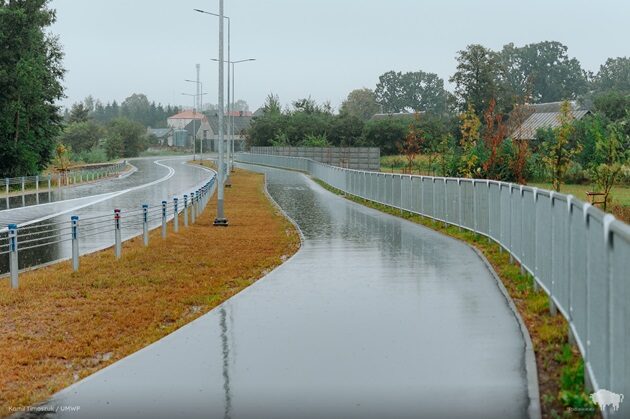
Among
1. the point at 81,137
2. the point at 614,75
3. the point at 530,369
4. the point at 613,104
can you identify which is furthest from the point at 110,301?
the point at 614,75

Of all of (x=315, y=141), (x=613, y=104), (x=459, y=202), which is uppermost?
(x=613, y=104)

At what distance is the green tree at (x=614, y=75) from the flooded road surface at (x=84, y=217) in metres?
106

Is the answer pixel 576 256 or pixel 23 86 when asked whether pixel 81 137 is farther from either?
pixel 576 256

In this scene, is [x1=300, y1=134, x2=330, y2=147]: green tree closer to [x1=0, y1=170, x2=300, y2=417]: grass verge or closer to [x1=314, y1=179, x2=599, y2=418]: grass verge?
[x1=0, y1=170, x2=300, y2=417]: grass verge

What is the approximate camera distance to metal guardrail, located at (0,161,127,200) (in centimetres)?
4769

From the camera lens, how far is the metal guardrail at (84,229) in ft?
Answer: 48.1

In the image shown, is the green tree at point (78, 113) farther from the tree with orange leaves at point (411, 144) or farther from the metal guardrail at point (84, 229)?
the metal guardrail at point (84, 229)

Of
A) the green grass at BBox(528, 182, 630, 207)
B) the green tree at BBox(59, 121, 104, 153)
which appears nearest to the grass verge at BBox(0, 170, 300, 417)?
the green grass at BBox(528, 182, 630, 207)

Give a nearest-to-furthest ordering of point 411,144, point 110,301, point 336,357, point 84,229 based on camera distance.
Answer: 1. point 336,357
2. point 110,301
3. point 84,229
4. point 411,144

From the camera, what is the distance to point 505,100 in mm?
89875

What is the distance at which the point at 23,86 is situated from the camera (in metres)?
54.4

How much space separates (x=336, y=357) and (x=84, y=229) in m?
13.7

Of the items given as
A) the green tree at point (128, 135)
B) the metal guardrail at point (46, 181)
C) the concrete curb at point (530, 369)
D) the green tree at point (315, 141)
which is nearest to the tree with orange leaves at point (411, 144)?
the metal guardrail at point (46, 181)

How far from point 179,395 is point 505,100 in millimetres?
86142
